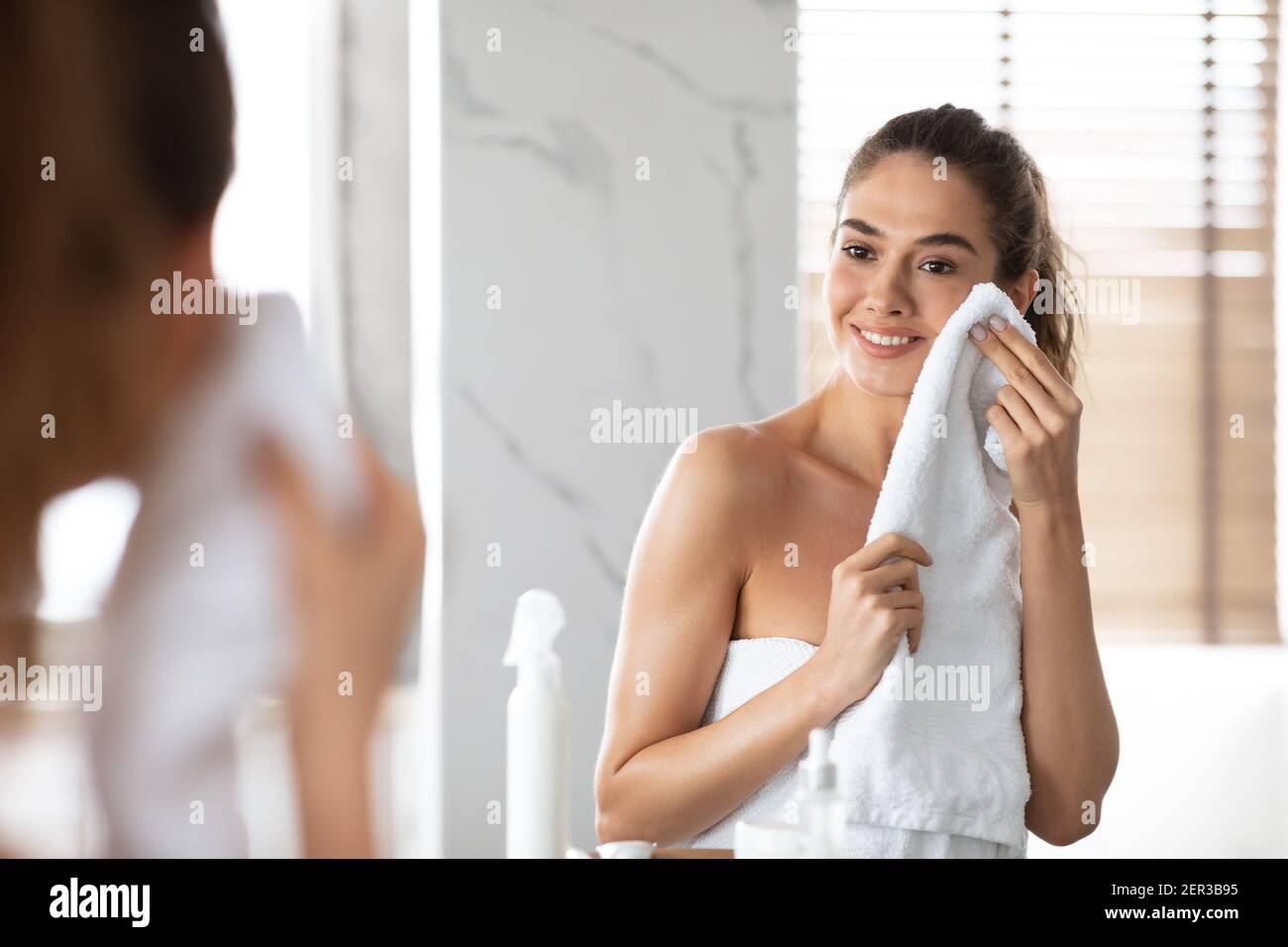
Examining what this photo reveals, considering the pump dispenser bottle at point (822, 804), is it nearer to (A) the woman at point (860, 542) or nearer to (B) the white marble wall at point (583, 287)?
(A) the woman at point (860, 542)

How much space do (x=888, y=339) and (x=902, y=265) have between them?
5cm

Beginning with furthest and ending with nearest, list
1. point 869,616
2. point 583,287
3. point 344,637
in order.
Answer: point 583,287, point 869,616, point 344,637

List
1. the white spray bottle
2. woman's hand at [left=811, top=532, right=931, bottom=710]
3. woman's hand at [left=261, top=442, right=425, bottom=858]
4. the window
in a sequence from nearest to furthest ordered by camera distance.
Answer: woman's hand at [left=261, top=442, right=425, bottom=858]
the white spray bottle
woman's hand at [left=811, top=532, right=931, bottom=710]
the window

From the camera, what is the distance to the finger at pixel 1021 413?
636 millimetres

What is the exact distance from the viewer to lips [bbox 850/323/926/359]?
2.39 feet

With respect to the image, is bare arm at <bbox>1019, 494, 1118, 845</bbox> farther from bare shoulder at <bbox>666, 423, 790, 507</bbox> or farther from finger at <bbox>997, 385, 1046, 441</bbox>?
bare shoulder at <bbox>666, 423, 790, 507</bbox>

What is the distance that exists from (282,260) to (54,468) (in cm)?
71

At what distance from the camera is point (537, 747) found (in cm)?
47

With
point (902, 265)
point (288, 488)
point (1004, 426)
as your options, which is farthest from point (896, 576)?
point (288, 488)

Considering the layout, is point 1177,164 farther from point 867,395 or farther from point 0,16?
point 0,16

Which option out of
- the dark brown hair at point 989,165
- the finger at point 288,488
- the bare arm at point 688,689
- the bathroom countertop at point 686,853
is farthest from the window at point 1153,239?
the finger at point 288,488

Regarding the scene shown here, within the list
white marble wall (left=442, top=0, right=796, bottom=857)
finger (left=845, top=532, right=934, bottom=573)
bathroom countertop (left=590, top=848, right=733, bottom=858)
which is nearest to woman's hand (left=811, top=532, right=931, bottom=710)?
finger (left=845, top=532, right=934, bottom=573)

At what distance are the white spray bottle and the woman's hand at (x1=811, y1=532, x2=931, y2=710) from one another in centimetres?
18

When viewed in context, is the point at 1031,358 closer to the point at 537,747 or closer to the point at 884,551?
the point at 884,551
